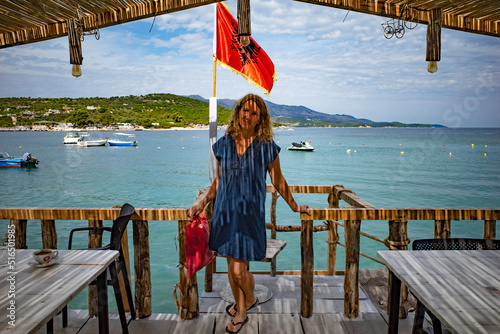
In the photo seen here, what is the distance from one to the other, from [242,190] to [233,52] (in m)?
2.82

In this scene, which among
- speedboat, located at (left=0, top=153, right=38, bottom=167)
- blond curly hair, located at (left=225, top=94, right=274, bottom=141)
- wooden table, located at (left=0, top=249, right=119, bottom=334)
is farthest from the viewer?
speedboat, located at (left=0, top=153, right=38, bottom=167)

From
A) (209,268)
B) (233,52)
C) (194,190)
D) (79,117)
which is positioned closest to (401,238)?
(209,268)

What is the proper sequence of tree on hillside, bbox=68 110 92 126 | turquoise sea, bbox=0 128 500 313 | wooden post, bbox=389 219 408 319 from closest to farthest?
1. wooden post, bbox=389 219 408 319
2. turquoise sea, bbox=0 128 500 313
3. tree on hillside, bbox=68 110 92 126

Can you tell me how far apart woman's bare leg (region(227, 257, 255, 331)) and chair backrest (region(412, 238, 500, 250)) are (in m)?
1.12

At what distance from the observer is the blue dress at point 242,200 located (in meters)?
2.08

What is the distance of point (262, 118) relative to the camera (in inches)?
86.5

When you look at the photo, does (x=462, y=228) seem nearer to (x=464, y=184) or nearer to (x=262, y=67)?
(x=262, y=67)

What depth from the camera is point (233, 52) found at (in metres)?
4.32

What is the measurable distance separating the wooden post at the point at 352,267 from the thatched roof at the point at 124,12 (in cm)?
172

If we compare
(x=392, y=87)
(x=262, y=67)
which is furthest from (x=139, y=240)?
(x=392, y=87)

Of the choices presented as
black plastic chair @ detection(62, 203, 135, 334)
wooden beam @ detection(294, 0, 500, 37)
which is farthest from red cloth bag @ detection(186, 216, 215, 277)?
wooden beam @ detection(294, 0, 500, 37)

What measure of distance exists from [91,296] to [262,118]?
1.80 m

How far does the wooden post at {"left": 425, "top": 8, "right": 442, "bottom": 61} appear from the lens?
258 centimetres

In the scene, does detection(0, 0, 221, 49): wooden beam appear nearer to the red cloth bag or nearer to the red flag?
the red flag
